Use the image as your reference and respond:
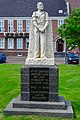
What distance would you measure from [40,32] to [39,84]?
73.1 inches

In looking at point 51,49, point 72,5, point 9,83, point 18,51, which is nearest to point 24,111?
point 51,49

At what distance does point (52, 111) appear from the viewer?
985 centimetres

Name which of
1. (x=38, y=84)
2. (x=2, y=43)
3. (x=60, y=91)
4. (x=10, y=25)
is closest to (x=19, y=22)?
(x=10, y=25)

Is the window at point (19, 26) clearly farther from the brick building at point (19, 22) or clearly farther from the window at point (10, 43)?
the window at point (10, 43)

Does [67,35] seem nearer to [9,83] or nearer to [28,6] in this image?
[9,83]

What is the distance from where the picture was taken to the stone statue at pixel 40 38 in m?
10.9

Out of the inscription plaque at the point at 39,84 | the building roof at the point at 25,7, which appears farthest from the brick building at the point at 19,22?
the inscription plaque at the point at 39,84

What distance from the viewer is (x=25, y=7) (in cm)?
6294

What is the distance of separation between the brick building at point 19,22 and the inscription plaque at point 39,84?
50668 mm

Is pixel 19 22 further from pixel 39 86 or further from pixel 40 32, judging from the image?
pixel 39 86

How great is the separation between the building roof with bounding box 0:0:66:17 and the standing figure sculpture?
166ft

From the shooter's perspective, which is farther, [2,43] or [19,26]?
[2,43]

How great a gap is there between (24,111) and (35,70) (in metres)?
1.55

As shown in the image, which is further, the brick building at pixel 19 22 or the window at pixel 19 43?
the window at pixel 19 43
